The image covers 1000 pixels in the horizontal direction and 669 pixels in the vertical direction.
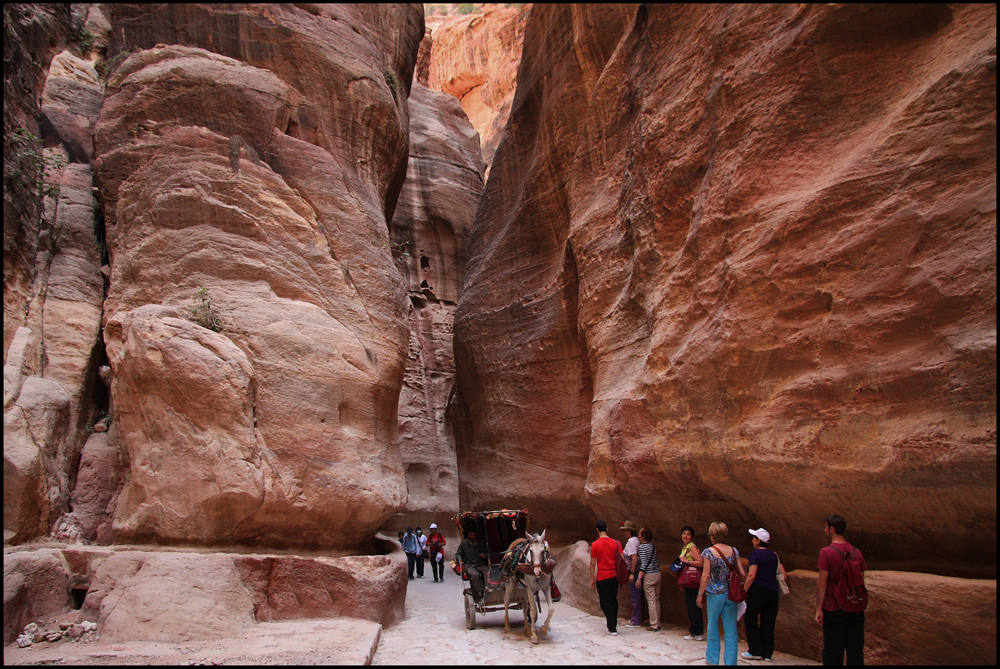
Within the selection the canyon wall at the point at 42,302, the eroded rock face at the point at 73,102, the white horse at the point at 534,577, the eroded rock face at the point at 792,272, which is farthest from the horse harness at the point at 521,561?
the eroded rock face at the point at 73,102

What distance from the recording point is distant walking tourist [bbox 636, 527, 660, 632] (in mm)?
7281

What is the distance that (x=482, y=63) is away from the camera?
125 feet

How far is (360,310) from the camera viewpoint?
973 cm

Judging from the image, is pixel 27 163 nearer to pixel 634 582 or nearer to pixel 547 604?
pixel 547 604

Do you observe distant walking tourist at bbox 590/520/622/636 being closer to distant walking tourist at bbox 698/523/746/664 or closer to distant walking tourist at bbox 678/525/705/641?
distant walking tourist at bbox 678/525/705/641

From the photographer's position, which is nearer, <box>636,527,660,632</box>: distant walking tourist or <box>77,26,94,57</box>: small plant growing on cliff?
<box>636,527,660,632</box>: distant walking tourist

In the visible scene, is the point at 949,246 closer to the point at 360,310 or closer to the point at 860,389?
the point at 860,389

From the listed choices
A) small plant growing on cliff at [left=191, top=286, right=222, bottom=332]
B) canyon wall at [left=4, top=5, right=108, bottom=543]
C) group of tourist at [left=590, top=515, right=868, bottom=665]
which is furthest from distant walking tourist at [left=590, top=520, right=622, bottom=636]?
canyon wall at [left=4, top=5, right=108, bottom=543]

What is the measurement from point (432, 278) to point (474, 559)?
1578 centimetres

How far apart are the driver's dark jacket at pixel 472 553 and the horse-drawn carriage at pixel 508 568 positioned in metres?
0.08

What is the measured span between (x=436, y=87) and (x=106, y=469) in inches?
1475

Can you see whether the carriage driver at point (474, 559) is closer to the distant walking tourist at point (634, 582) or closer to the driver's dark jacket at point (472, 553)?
the driver's dark jacket at point (472, 553)

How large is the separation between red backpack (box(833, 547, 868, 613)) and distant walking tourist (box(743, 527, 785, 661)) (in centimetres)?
99

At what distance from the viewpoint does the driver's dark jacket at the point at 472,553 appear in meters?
8.11
